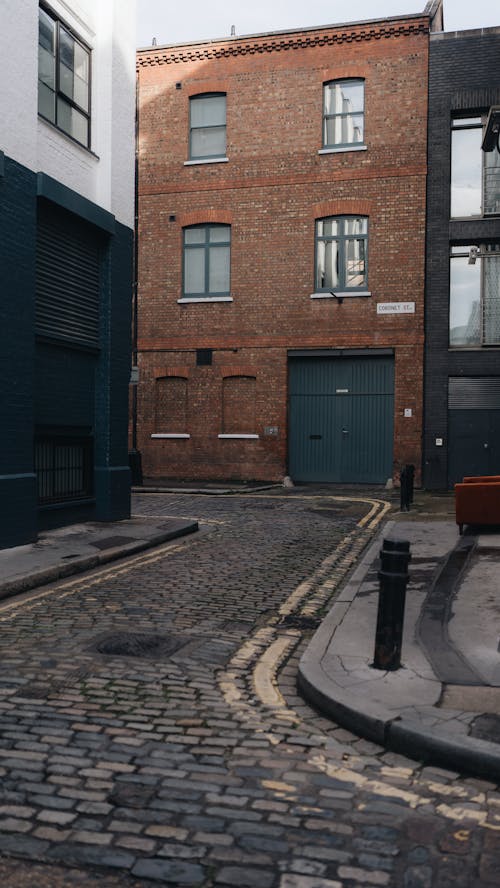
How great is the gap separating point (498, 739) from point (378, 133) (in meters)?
20.5

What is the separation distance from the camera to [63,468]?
1212 centimetres

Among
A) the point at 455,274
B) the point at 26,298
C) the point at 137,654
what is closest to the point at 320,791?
the point at 137,654

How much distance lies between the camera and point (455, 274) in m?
21.7

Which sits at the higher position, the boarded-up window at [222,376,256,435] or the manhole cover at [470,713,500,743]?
the boarded-up window at [222,376,256,435]

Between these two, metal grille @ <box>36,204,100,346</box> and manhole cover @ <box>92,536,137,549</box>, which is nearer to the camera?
manhole cover @ <box>92,536,137,549</box>

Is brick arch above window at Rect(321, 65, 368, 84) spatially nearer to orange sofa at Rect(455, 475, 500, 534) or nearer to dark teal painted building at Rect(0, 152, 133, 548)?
dark teal painted building at Rect(0, 152, 133, 548)

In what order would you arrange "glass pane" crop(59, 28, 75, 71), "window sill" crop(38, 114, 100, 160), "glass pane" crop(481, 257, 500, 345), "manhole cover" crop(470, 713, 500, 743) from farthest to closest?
"glass pane" crop(481, 257, 500, 345), "glass pane" crop(59, 28, 75, 71), "window sill" crop(38, 114, 100, 160), "manhole cover" crop(470, 713, 500, 743)

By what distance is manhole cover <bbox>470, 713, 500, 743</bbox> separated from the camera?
3932mm

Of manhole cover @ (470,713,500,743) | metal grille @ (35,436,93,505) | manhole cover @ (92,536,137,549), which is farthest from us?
metal grille @ (35,436,93,505)

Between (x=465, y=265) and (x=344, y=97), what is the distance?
5807 mm

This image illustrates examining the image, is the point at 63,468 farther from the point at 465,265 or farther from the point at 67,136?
the point at 465,265

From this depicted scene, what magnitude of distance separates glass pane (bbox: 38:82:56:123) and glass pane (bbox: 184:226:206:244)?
11.7 meters

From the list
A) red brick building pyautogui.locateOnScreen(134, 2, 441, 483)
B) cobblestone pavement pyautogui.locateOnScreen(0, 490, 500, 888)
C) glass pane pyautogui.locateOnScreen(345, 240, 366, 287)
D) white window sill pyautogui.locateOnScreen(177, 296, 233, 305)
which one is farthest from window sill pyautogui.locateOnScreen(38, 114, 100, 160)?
glass pane pyautogui.locateOnScreen(345, 240, 366, 287)

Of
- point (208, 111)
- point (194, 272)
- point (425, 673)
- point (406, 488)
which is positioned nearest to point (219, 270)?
point (194, 272)
